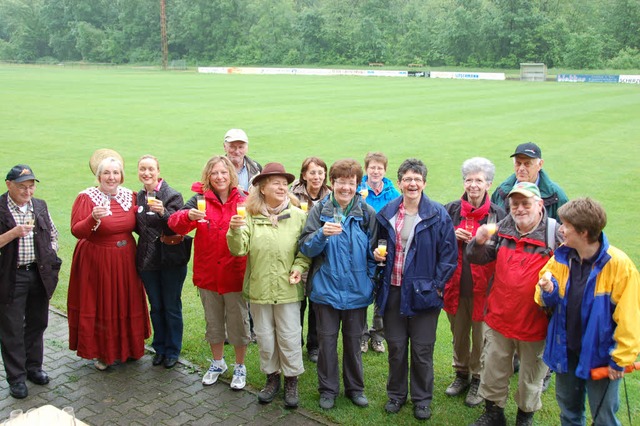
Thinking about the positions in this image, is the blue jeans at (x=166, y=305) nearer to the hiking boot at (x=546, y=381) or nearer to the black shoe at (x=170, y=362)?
the black shoe at (x=170, y=362)

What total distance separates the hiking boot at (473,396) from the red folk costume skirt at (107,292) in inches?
134

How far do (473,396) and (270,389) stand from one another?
6.33 feet

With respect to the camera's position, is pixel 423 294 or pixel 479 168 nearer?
pixel 423 294

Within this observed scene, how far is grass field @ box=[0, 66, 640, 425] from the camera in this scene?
718 cm

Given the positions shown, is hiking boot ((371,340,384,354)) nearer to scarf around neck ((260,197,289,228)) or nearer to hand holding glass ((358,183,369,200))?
hand holding glass ((358,183,369,200))

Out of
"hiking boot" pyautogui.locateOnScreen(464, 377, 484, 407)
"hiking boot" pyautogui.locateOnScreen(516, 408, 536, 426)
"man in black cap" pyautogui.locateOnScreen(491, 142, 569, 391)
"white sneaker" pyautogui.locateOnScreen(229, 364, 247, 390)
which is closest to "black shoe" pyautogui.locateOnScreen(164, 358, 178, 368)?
"white sneaker" pyautogui.locateOnScreen(229, 364, 247, 390)

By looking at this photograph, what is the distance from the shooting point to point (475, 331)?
592 centimetres

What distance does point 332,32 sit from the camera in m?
95.8

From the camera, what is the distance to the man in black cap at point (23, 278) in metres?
5.74

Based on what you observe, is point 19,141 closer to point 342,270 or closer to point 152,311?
point 152,311

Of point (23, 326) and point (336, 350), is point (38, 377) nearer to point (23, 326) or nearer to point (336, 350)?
point (23, 326)

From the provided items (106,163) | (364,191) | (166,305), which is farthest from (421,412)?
(106,163)

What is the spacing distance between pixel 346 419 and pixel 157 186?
3.00m

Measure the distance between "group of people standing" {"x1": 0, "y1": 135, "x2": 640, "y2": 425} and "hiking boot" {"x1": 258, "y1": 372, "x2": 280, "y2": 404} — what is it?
1cm
